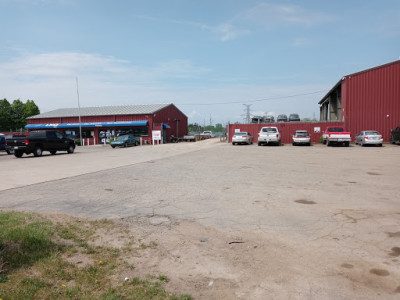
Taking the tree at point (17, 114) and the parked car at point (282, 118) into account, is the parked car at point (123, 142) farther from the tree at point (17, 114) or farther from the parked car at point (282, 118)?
the tree at point (17, 114)

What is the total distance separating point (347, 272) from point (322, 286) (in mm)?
534

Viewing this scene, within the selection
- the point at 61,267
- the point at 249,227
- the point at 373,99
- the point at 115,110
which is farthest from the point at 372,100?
the point at 115,110

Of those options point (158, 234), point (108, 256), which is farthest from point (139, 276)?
point (158, 234)

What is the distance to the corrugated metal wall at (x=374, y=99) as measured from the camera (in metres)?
28.8

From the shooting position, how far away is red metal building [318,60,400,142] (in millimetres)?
28812

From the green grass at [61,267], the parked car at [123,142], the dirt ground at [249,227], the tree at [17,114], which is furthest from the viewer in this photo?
the tree at [17,114]

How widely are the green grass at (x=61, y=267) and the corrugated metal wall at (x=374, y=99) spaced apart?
3176 centimetres

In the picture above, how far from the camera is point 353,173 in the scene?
35.5 ft

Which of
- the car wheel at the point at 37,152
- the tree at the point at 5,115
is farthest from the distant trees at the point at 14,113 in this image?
the car wheel at the point at 37,152

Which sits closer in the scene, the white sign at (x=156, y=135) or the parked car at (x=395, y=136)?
the parked car at (x=395, y=136)

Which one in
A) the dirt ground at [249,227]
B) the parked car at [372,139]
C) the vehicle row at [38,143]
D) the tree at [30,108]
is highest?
the tree at [30,108]

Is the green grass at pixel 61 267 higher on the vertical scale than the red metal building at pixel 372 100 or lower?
lower

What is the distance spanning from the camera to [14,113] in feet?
244

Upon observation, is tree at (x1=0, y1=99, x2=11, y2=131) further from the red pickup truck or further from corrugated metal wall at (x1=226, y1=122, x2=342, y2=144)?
the red pickup truck
